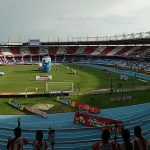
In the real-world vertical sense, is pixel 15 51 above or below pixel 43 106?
above

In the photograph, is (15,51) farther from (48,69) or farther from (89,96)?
(89,96)

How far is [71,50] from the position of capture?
13275 centimetres

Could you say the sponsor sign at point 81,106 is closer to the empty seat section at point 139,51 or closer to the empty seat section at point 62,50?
the empty seat section at point 139,51

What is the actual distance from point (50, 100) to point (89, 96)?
5.34 metres

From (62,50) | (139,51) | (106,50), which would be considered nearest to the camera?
(139,51)

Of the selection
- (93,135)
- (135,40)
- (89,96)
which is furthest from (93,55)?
(93,135)

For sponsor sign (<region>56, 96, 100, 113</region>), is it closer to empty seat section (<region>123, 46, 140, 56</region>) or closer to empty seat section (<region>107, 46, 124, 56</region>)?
empty seat section (<region>123, 46, 140, 56</region>)

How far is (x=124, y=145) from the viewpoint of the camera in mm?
8953

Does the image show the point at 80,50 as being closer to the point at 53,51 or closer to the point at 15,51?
the point at 53,51

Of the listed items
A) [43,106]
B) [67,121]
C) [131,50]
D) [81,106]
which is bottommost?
[67,121]

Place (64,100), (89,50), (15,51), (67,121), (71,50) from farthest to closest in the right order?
(71,50) < (15,51) < (89,50) < (64,100) < (67,121)

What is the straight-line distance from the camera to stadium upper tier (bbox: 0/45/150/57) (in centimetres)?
10937

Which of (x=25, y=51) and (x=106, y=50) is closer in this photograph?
(x=106, y=50)

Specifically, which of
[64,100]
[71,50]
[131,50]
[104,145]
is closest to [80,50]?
[71,50]
